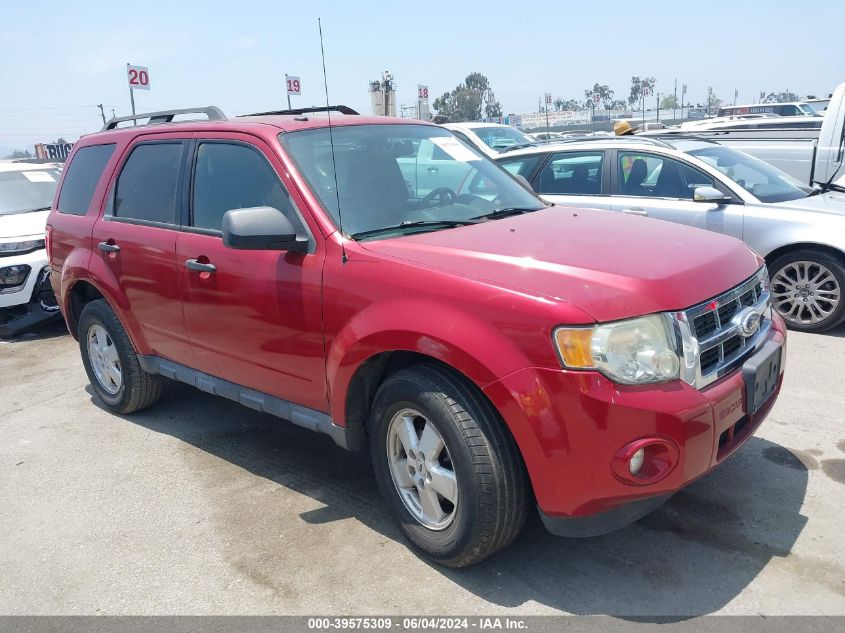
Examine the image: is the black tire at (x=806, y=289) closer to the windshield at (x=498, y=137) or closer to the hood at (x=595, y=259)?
the hood at (x=595, y=259)

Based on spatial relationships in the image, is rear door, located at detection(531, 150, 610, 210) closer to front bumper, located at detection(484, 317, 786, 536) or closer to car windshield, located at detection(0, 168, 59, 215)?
front bumper, located at detection(484, 317, 786, 536)

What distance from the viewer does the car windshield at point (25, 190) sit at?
8773mm

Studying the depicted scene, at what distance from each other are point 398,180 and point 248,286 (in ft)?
3.11

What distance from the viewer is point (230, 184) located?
396cm

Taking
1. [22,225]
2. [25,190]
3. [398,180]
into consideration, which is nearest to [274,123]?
[398,180]

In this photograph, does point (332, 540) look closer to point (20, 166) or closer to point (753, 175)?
point (753, 175)

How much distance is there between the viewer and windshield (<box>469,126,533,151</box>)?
50.4 feet

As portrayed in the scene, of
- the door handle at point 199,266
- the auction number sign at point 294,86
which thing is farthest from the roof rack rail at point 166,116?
the auction number sign at point 294,86

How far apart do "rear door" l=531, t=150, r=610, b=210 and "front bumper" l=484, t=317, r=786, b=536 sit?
4.65m

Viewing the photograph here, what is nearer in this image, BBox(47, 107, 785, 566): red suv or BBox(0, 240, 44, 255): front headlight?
BBox(47, 107, 785, 566): red suv

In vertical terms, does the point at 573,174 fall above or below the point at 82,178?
below

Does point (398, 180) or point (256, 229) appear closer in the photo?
point (256, 229)

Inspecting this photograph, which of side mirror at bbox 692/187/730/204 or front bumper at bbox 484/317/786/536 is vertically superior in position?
side mirror at bbox 692/187/730/204

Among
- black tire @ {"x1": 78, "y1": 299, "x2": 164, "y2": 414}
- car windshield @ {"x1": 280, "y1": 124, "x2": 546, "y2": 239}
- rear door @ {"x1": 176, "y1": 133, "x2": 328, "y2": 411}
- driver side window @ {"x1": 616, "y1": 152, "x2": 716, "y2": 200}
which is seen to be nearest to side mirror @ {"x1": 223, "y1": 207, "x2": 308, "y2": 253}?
rear door @ {"x1": 176, "y1": 133, "x2": 328, "y2": 411}
